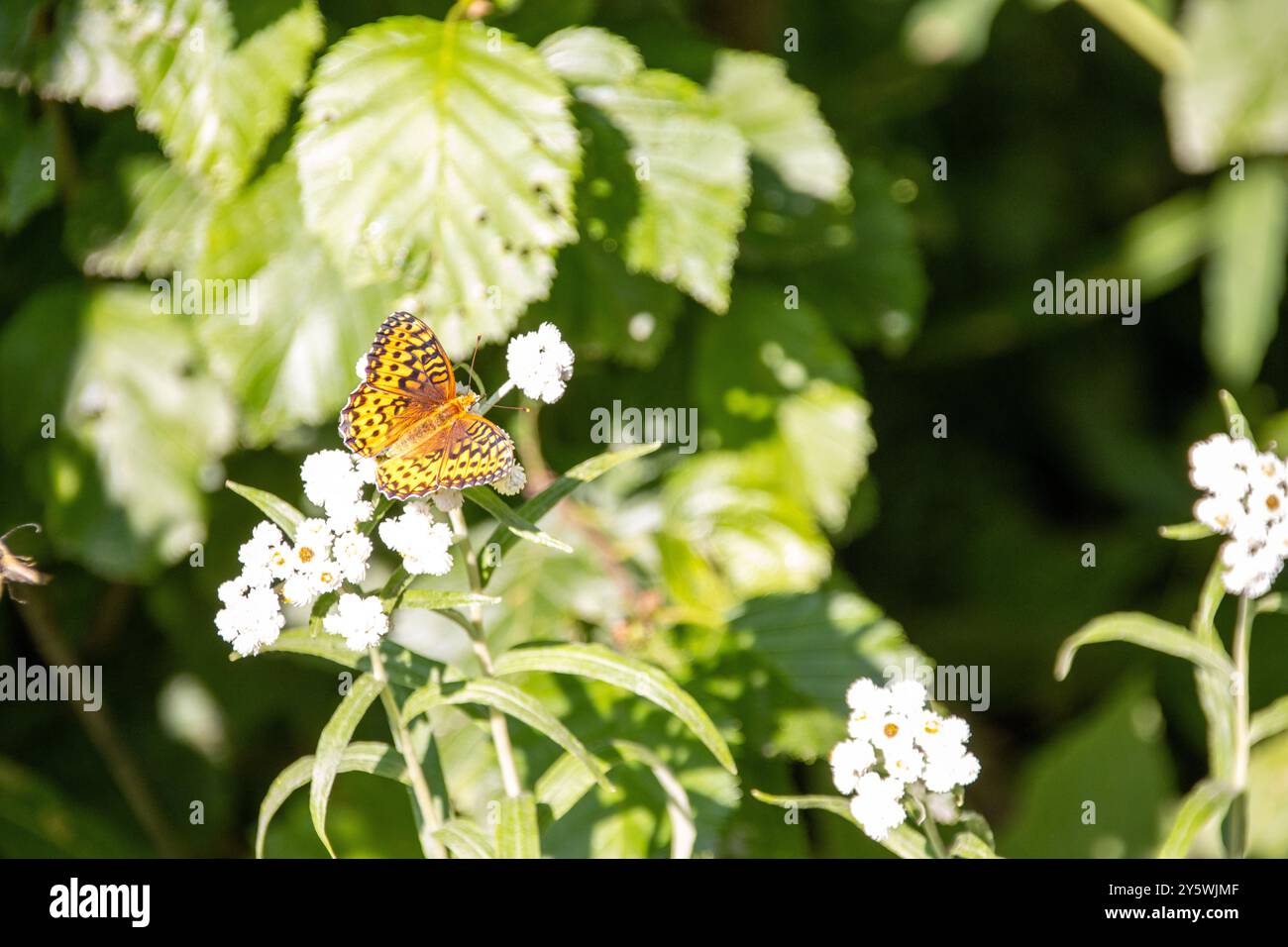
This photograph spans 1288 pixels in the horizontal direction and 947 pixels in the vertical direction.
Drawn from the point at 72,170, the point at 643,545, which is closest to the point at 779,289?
the point at 643,545

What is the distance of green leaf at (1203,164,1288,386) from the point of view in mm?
2406

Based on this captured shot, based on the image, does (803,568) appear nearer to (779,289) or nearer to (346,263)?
(779,289)

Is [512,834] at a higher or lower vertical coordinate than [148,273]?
lower

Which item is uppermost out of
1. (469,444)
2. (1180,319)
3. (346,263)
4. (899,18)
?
(899,18)

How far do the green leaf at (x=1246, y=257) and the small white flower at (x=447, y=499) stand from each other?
6.42 feet

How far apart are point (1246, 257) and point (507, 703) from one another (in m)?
2.08

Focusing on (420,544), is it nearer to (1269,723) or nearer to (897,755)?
(897,755)

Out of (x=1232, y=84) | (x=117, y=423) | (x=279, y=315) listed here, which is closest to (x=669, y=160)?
(x=279, y=315)

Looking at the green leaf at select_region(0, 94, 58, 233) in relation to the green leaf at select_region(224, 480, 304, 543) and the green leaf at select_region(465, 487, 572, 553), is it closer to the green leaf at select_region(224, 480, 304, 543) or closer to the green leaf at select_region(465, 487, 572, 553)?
the green leaf at select_region(224, 480, 304, 543)

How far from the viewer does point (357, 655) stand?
1.06 metres

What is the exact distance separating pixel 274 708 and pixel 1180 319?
2.27m

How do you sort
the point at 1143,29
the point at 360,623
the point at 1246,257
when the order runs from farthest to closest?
1. the point at 1246,257
2. the point at 1143,29
3. the point at 360,623

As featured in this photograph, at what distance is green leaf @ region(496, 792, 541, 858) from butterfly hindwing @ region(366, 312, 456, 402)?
375mm
